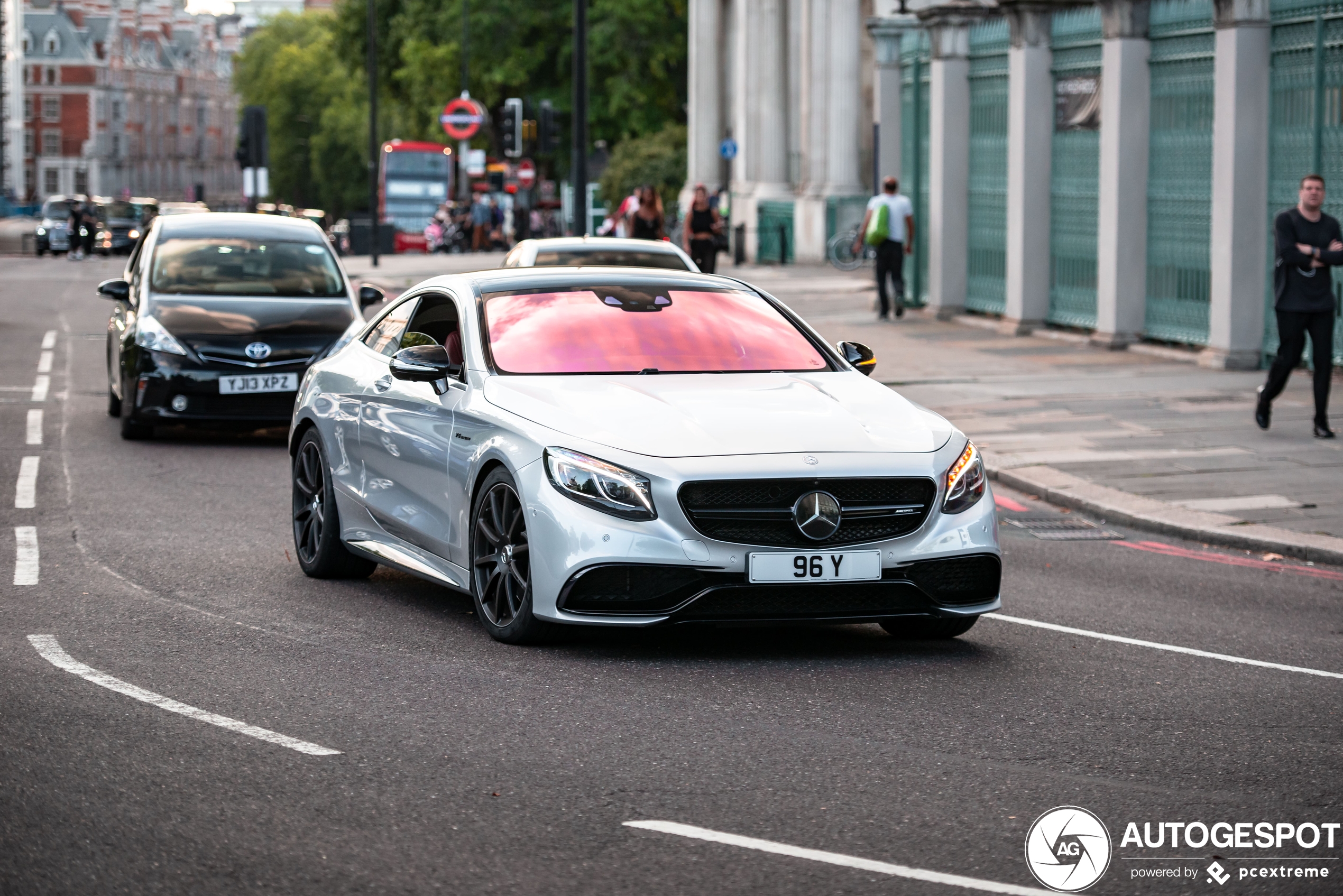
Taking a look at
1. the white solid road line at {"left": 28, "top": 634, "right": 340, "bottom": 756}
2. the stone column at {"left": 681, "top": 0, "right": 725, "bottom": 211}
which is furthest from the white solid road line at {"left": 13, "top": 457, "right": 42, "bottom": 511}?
the stone column at {"left": 681, "top": 0, "right": 725, "bottom": 211}

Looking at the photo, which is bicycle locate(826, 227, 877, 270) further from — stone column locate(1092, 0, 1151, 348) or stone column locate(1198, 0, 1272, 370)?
stone column locate(1198, 0, 1272, 370)

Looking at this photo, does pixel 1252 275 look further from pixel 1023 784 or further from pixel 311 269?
pixel 1023 784

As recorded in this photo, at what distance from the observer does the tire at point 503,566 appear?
24.2 ft

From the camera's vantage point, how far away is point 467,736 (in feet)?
20.3

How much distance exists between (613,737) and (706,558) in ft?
3.28

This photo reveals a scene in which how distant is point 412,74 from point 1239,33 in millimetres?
57904

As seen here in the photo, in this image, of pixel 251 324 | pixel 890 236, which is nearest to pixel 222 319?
pixel 251 324

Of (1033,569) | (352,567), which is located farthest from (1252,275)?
(352,567)

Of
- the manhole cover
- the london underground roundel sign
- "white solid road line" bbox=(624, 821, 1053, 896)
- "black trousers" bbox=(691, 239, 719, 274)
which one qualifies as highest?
the london underground roundel sign

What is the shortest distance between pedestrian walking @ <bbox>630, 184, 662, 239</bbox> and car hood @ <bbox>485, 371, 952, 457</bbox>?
18585 mm

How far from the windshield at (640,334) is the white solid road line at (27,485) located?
4.30 m

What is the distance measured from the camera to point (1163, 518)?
1148 cm

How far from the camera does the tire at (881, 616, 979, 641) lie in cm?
769

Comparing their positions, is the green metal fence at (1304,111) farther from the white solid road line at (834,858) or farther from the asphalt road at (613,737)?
the white solid road line at (834,858)
